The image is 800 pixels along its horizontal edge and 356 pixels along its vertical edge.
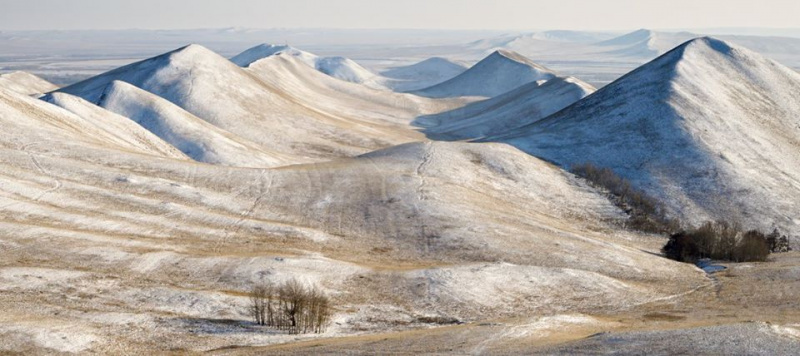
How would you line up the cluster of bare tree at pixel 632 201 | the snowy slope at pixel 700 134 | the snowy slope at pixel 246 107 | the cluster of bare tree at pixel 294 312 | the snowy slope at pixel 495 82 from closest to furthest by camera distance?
the cluster of bare tree at pixel 294 312 < the cluster of bare tree at pixel 632 201 < the snowy slope at pixel 700 134 < the snowy slope at pixel 246 107 < the snowy slope at pixel 495 82

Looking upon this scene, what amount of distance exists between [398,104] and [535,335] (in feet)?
443

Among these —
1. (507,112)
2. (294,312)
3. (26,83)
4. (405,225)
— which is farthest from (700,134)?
(26,83)

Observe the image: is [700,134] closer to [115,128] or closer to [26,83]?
[115,128]

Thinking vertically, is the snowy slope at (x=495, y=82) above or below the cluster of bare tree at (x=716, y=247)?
above

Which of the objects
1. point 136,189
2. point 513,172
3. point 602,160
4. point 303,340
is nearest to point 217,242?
point 136,189

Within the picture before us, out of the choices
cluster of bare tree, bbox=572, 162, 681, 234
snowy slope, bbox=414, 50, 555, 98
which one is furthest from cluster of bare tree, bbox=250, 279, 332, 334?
snowy slope, bbox=414, 50, 555, 98

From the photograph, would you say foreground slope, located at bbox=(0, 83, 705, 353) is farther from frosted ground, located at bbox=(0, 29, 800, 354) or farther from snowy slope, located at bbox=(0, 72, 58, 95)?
snowy slope, located at bbox=(0, 72, 58, 95)

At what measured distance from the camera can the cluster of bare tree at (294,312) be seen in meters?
30.9

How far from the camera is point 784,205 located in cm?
6719

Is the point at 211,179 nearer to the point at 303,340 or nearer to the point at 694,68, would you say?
the point at 303,340

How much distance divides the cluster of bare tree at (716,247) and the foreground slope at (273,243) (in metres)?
3.22

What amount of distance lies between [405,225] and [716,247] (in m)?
20.5

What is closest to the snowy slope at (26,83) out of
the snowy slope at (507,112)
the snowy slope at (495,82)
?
the snowy slope at (507,112)

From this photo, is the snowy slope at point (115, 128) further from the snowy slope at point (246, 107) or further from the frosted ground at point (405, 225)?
the snowy slope at point (246, 107)
